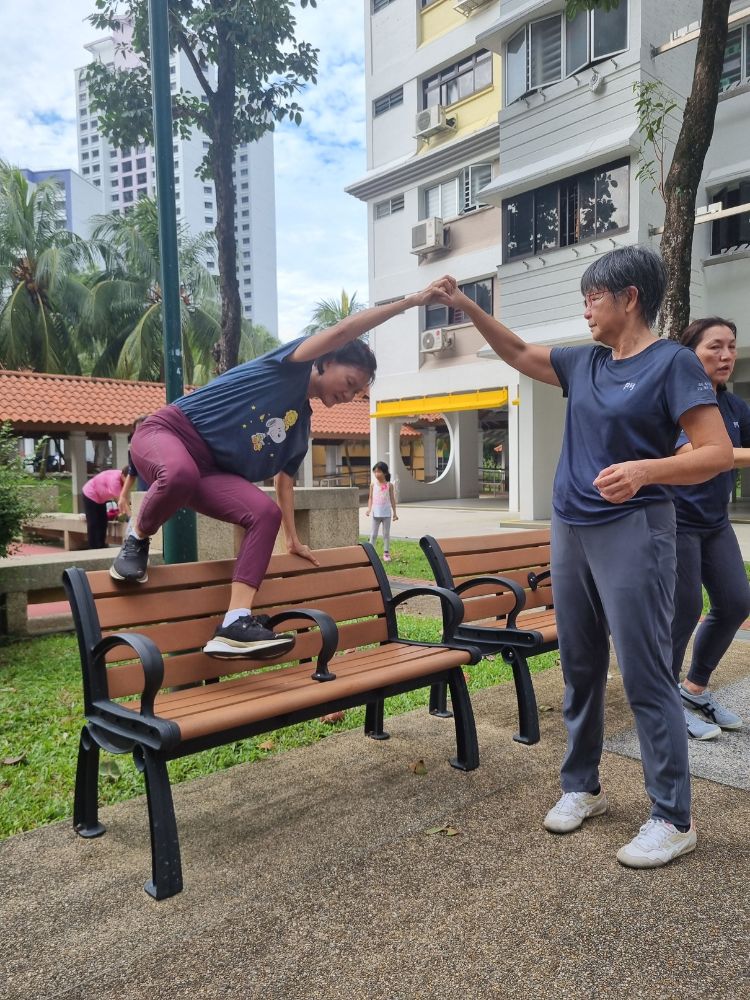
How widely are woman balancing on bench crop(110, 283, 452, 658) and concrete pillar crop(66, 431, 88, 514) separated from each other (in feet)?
56.5

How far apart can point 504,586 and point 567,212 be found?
43.7 ft

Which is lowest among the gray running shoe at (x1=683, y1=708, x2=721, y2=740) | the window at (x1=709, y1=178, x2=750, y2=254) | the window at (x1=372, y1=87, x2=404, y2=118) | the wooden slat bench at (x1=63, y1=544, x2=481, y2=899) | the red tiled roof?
the gray running shoe at (x1=683, y1=708, x2=721, y2=740)

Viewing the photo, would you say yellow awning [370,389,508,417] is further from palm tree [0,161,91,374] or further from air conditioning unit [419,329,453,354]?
palm tree [0,161,91,374]

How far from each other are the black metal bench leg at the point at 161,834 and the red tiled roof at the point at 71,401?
16.7 meters

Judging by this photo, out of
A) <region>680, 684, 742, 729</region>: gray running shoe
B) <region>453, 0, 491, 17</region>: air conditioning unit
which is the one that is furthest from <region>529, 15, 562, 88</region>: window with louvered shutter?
<region>680, 684, 742, 729</region>: gray running shoe

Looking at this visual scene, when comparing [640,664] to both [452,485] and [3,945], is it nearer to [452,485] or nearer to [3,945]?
[3,945]

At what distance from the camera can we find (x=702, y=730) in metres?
3.76

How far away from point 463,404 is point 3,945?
20964 mm

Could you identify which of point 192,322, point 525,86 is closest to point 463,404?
point 525,86

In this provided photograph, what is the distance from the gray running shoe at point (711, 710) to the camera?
3883 millimetres

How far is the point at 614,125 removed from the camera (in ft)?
47.9

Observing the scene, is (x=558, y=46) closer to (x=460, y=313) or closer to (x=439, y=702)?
(x=460, y=313)

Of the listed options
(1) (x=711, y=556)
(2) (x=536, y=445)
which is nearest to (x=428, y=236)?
(2) (x=536, y=445)

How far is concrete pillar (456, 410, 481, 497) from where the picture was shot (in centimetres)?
2686
